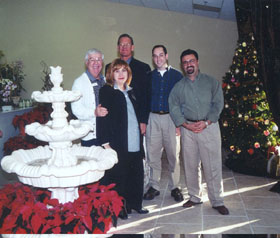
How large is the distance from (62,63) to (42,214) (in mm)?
4987

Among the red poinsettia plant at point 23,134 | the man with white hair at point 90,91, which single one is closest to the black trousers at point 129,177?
the man with white hair at point 90,91

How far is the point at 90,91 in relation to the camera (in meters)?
3.46

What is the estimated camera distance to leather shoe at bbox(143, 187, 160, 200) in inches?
164

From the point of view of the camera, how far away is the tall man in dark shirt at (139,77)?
12.1 ft

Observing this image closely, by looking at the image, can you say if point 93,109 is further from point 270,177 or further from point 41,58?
point 41,58

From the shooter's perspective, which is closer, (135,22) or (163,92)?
(163,92)

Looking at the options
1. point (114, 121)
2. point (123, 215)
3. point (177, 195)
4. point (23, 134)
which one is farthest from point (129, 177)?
point (23, 134)

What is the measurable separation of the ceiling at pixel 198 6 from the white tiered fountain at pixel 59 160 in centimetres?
388

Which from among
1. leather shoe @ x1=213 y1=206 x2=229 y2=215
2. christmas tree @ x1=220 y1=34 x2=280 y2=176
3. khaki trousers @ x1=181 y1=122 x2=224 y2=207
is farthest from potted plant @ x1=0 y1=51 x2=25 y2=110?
leather shoe @ x1=213 y1=206 x2=229 y2=215

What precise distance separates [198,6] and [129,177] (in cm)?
362

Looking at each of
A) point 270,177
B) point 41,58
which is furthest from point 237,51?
point 41,58

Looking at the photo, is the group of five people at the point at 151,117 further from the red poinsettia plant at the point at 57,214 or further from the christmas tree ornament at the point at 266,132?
the christmas tree ornament at the point at 266,132

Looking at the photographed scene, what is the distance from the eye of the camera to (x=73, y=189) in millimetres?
2713

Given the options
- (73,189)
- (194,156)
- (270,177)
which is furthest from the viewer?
(270,177)
